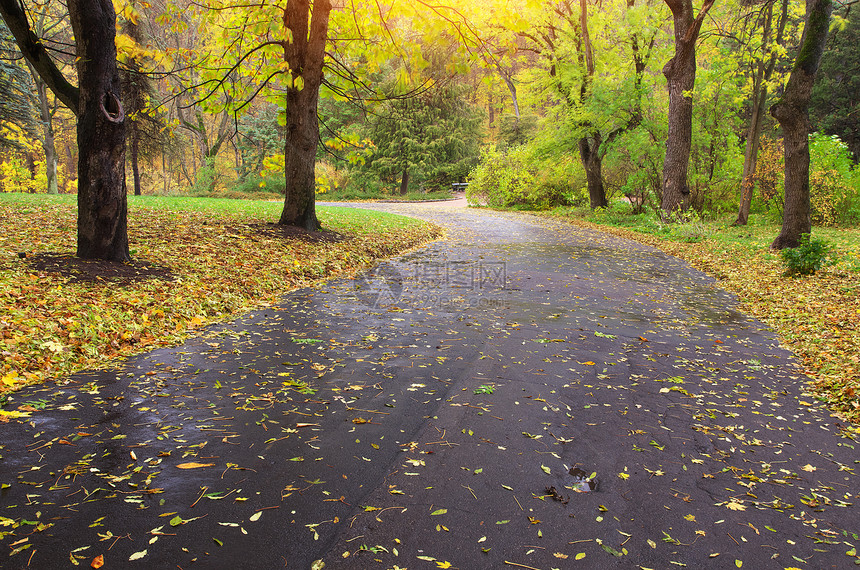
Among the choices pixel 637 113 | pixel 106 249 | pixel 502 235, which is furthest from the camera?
pixel 637 113

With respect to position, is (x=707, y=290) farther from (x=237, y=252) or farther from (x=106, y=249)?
(x=106, y=249)

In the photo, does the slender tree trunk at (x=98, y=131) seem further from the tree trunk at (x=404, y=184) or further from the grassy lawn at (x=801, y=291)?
the tree trunk at (x=404, y=184)

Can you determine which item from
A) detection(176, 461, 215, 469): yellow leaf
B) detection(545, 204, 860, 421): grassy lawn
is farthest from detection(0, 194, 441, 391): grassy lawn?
detection(545, 204, 860, 421): grassy lawn

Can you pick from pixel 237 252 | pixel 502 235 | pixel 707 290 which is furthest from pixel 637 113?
pixel 237 252

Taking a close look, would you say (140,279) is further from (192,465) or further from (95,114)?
(192,465)

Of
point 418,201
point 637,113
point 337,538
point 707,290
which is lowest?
point 337,538

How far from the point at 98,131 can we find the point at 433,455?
244 inches

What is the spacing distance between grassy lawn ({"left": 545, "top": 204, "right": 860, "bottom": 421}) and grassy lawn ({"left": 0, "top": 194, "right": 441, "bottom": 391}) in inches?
263

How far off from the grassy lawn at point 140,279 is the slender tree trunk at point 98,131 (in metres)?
0.50

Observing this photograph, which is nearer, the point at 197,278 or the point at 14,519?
the point at 14,519

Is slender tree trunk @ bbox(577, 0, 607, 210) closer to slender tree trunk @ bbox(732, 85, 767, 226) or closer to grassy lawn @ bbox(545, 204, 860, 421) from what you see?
slender tree trunk @ bbox(732, 85, 767, 226)

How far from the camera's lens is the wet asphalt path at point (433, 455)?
2496mm

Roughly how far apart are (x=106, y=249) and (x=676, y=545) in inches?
288

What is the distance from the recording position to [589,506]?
9.33ft
